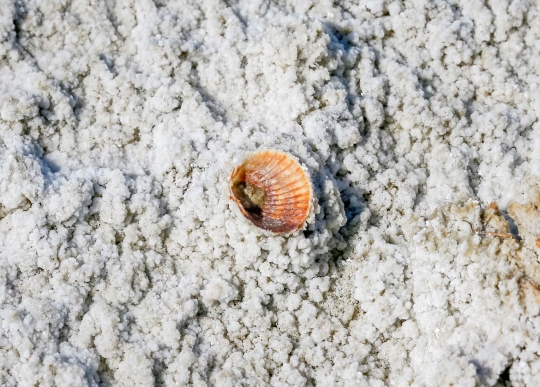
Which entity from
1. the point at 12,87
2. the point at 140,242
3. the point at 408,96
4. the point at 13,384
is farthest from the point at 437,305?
the point at 12,87

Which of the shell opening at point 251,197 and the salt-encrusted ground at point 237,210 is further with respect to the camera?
the shell opening at point 251,197

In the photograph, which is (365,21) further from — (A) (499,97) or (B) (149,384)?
(B) (149,384)

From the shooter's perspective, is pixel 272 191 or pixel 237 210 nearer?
pixel 237 210

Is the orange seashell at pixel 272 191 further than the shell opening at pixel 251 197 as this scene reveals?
No

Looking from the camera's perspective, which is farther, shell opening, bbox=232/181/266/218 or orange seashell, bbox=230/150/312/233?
shell opening, bbox=232/181/266/218
